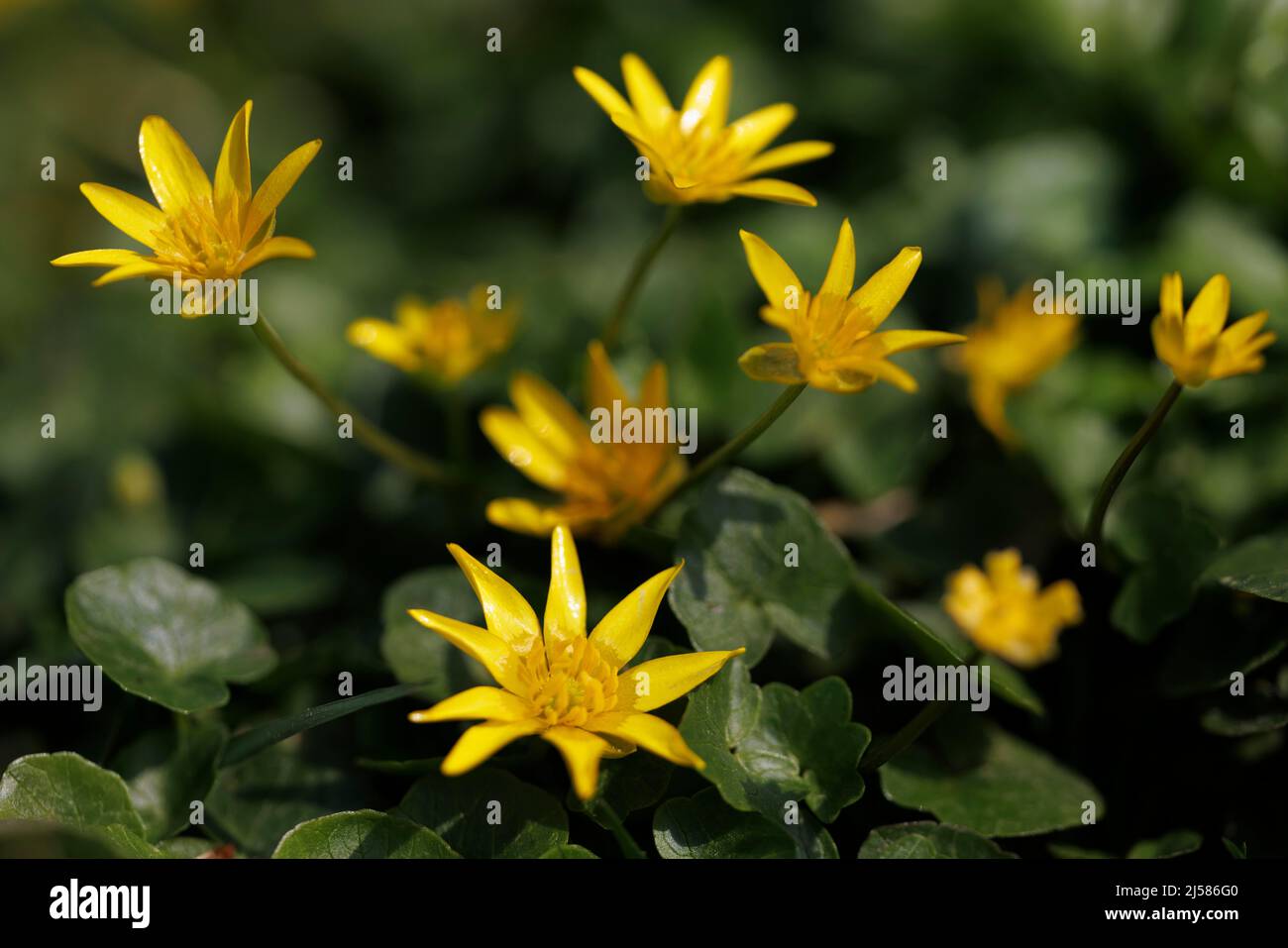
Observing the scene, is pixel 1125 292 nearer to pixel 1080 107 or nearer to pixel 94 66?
pixel 1080 107

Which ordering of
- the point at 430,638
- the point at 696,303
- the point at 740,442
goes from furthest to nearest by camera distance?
1. the point at 696,303
2. the point at 430,638
3. the point at 740,442

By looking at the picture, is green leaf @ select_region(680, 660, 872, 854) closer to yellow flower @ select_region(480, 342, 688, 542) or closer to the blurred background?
the blurred background

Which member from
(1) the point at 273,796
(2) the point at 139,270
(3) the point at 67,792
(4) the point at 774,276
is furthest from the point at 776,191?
(3) the point at 67,792

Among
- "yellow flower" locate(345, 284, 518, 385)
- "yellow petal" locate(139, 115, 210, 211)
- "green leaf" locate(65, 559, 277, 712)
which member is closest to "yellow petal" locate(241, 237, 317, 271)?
"yellow petal" locate(139, 115, 210, 211)

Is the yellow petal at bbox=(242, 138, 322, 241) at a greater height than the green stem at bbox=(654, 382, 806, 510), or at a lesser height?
greater

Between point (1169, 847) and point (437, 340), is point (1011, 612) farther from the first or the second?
point (437, 340)

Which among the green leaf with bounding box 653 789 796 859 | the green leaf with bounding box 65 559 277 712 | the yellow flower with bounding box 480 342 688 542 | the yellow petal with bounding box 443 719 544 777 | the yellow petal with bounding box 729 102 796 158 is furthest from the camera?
the yellow petal with bounding box 729 102 796 158

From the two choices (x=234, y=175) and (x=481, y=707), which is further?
(x=234, y=175)
